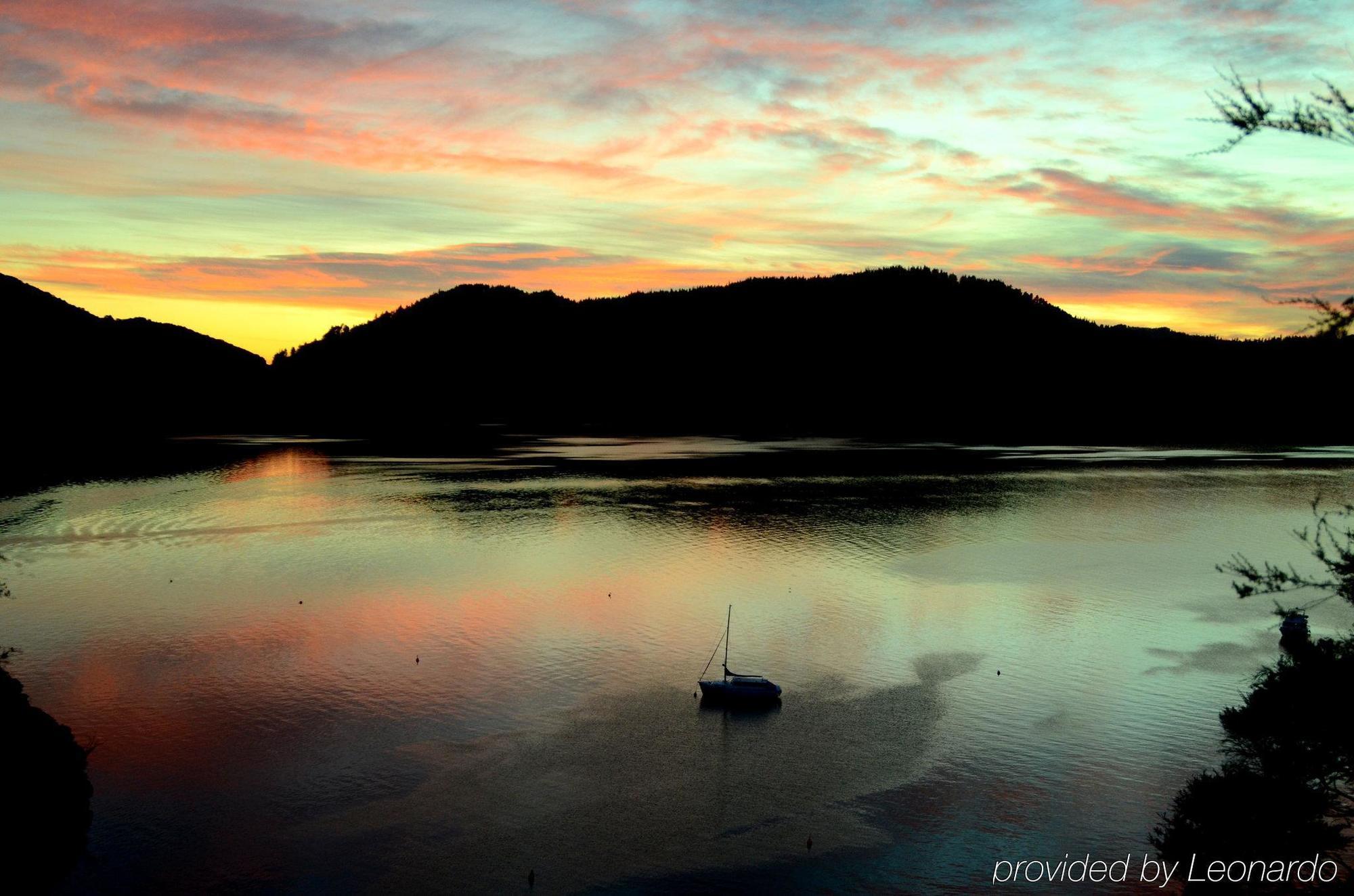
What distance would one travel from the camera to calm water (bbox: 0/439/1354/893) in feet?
77.2

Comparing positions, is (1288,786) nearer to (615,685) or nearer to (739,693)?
(739,693)

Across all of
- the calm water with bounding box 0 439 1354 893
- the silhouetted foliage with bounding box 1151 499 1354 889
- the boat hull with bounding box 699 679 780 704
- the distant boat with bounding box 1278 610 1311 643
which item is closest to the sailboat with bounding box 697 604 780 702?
the boat hull with bounding box 699 679 780 704

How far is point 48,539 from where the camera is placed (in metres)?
65.8

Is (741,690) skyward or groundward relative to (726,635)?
skyward

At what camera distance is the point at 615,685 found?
36.3 metres

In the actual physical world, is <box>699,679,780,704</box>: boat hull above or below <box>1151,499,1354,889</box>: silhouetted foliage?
below

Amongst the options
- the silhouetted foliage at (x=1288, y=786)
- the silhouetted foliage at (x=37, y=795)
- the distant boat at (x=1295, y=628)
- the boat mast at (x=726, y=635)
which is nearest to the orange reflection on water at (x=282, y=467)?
the boat mast at (x=726, y=635)

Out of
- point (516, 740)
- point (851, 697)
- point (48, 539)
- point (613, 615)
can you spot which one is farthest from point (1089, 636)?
point (48, 539)

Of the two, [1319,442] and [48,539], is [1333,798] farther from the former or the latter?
[1319,442]

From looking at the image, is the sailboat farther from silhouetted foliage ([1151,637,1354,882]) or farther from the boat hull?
silhouetted foliage ([1151,637,1354,882])

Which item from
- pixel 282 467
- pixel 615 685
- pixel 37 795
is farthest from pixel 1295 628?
pixel 282 467

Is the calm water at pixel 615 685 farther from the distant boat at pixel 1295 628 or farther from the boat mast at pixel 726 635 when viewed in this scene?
the distant boat at pixel 1295 628

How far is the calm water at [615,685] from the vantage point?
2353 centimetres

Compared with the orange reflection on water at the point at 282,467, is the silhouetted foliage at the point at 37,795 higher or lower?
lower
